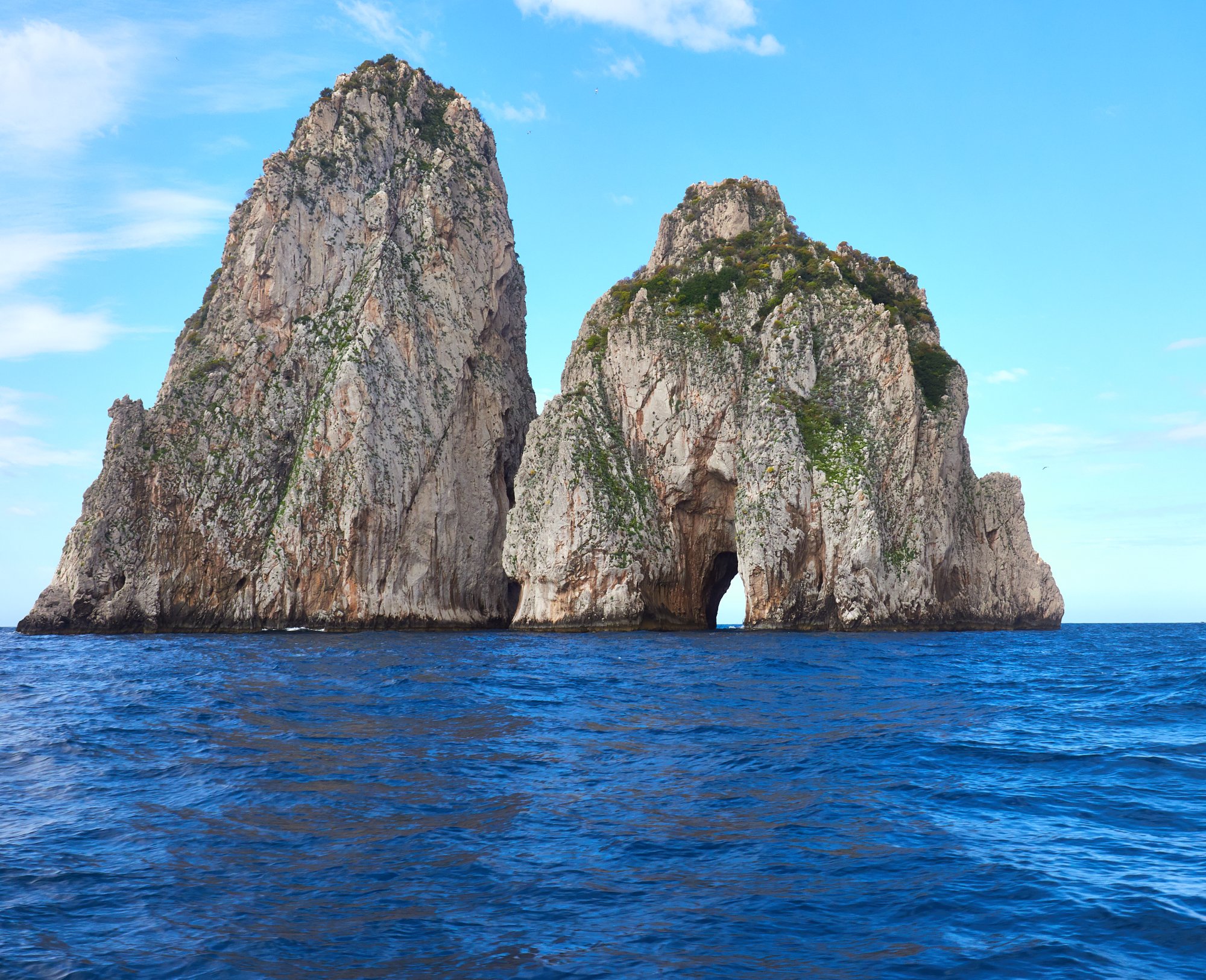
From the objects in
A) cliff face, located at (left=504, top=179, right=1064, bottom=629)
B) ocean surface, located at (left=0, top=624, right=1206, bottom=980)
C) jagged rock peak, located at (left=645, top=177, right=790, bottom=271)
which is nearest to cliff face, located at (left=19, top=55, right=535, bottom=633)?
cliff face, located at (left=504, top=179, right=1064, bottom=629)

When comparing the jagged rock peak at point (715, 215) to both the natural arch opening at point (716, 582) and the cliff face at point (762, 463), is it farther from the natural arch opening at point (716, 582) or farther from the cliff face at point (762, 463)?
the natural arch opening at point (716, 582)

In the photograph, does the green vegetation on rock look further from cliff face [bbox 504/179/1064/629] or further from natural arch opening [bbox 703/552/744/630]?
natural arch opening [bbox 703/552/744/630]

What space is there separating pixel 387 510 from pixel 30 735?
57515 mm

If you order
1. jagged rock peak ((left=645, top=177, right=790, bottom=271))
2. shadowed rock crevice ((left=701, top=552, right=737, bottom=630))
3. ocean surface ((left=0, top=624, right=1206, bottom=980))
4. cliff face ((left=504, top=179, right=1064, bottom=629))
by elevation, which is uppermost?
jagged rock peak ((left=645, top=177, right=790, bottom=271))

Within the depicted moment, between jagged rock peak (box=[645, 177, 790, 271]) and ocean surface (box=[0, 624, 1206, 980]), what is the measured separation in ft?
232

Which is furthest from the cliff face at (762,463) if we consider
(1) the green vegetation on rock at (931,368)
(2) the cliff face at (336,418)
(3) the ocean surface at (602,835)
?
(3) the ocean surface at (602,835)

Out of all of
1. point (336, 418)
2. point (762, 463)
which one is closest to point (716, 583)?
point (762, 463)

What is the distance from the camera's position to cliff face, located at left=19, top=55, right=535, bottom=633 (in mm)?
73750

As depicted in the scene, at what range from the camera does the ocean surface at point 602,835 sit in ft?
25.8

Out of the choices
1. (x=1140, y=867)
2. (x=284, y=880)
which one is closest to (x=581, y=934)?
(x=284, y=880)

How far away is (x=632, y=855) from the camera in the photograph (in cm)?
1038

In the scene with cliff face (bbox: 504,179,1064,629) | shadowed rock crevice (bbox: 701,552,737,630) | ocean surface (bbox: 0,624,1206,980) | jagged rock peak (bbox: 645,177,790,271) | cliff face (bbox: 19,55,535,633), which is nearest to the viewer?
ocean surface (bbox: 0,624,1206,980)

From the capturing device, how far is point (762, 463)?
66.9 meters

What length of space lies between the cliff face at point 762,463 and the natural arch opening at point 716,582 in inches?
11.7
